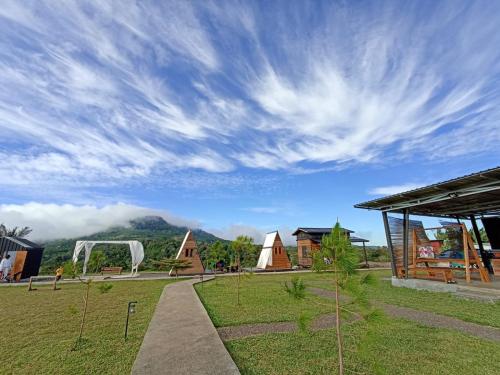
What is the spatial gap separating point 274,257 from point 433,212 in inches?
670

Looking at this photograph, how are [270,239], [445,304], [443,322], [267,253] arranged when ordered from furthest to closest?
[270,239] → [267,253] → [445,304] → [443,322]

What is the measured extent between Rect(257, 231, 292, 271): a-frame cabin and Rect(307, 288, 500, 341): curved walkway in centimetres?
2038

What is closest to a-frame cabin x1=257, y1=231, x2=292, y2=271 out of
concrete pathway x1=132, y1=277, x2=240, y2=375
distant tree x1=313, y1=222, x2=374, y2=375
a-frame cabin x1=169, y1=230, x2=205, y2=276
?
a-frame cabin x1=169, y1=230, x2=205, y2=276

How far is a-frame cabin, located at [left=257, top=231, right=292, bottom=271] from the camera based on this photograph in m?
27.9

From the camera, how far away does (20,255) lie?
20.0 metres

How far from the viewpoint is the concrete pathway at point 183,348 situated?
381cm

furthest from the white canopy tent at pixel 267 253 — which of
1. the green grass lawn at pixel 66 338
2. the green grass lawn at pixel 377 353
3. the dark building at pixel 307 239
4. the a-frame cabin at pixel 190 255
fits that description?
the green grass lawn at pixel 377 353

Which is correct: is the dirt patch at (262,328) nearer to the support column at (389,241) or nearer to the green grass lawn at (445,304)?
the green grass lawn at (445,304)

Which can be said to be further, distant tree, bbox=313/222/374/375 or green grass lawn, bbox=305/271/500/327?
green grass lawn, bbox=305/271/500/327

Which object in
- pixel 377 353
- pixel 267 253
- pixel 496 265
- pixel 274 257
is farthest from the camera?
pixel 267 253

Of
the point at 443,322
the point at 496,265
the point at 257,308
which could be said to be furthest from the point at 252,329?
the point at 496,265

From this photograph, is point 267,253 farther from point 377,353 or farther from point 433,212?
point 377,353

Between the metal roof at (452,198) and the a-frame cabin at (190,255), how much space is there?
52.4ft

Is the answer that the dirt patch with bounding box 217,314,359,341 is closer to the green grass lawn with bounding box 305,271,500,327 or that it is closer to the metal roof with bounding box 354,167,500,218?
the green grass lawn with bounding box 305,271,500,327
